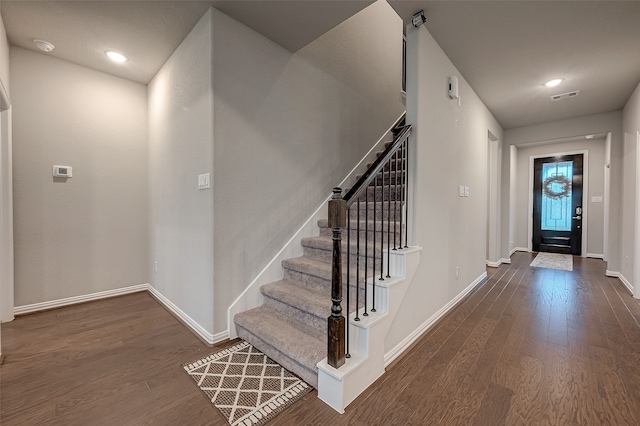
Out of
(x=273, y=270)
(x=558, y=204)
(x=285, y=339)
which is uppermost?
(x=558, y=204)

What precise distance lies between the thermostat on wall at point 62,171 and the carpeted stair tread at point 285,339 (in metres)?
2.44

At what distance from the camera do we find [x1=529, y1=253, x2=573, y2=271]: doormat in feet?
15.5

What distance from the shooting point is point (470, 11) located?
205 cm

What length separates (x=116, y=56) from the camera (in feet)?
8.87

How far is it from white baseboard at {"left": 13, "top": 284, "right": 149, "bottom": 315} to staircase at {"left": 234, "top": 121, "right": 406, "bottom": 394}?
196cm

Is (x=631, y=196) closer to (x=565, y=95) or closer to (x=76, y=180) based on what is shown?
(x=565, y=95)

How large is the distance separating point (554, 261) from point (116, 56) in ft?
24.2

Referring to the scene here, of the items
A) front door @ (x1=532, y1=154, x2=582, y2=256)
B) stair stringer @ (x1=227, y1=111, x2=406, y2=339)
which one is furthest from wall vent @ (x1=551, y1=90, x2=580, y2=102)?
stair stringer @ (x1=227, y1=111, x2=406, y2=339)

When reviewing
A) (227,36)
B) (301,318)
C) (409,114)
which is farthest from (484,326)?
(227,36)

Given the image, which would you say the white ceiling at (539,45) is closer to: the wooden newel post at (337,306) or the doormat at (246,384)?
the wooden newel post at (337,306)

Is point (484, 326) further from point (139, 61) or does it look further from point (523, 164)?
point (523, 164)

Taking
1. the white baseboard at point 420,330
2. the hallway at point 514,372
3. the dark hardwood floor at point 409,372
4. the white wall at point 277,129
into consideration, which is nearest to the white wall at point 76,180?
the dark hardwood floor at point 409,372

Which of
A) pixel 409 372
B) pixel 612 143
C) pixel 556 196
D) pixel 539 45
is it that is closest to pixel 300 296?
pixel 409 372

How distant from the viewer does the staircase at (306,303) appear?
171 cm
